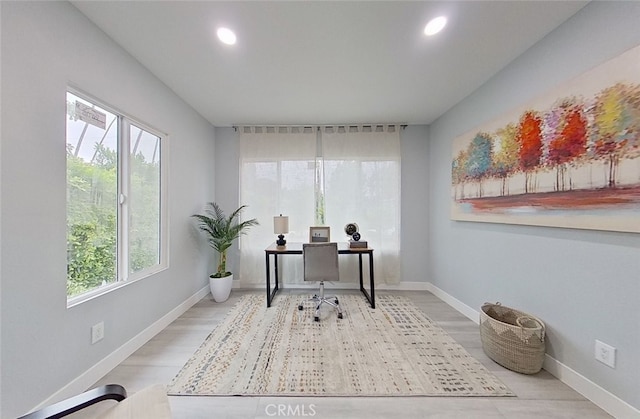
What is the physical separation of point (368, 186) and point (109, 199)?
119 inches

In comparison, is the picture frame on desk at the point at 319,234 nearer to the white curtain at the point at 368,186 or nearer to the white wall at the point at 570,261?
the white curtain at the point at 368,186

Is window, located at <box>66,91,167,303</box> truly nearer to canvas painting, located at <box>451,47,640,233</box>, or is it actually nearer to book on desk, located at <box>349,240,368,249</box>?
book on desk, located at <box>349,240,368,249</box>

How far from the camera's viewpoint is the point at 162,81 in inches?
98.6

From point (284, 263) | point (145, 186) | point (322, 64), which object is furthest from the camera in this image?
point (284, 263)

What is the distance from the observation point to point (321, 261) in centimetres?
290

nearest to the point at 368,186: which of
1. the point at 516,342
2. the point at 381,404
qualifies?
the point at 516,342

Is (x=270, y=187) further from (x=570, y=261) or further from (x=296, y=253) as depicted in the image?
(x=570, y=261)

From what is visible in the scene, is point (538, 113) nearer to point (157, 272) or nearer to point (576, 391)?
point (576, 391)

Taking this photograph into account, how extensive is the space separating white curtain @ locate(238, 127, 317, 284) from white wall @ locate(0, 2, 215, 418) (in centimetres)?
177

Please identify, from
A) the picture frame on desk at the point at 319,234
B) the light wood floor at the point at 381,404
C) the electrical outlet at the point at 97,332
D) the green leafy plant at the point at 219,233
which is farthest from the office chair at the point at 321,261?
the electrical outlet at the point at 97,332

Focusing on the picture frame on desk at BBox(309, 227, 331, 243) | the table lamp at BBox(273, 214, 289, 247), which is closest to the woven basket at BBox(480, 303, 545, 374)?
the picture frame on desk at BBox(309, 227, 331, 243)

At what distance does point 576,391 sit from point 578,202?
1.27 m

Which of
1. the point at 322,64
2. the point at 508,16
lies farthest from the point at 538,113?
the point at 322,64

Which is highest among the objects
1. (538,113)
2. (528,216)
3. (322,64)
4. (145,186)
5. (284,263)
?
(322,64)
